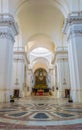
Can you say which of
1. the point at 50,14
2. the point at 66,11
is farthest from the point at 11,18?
the point at 50,14

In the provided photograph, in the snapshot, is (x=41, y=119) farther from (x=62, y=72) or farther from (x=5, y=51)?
(x=62, y=72)

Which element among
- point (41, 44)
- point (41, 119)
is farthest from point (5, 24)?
point (41, 44)

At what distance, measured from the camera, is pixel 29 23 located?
16.0m

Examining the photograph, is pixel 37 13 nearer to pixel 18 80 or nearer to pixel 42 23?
pixel 42 23

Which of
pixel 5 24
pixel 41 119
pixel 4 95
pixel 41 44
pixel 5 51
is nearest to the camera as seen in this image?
pixel 41 119

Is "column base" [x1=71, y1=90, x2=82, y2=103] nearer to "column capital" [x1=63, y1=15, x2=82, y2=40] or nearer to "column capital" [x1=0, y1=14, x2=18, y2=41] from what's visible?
"column capital" [x1=63, y1=15, x2=82, y2=40]

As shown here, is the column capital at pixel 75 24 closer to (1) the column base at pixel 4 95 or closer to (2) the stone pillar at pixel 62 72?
(1) the column base at pixel 4 95

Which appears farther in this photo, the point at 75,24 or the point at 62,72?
A: the point at 62,72

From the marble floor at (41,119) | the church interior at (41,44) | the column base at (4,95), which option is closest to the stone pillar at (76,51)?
the church interior at (41,44)

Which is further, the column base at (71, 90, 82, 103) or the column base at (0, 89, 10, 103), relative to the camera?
the column base at (71, 90, 82, 103)

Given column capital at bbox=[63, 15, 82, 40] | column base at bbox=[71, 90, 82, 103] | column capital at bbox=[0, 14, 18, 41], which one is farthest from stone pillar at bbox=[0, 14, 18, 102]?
column base at bbox=[71, 90, 82, 103]

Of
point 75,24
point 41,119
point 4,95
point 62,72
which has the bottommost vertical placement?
point 41,119

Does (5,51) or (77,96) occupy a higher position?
(5,51)

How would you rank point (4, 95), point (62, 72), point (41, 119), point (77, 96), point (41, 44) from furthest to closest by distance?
point (41, 44)
point (62, 72)
point (77, 96)
point (4, 95)
point (41, 119)
